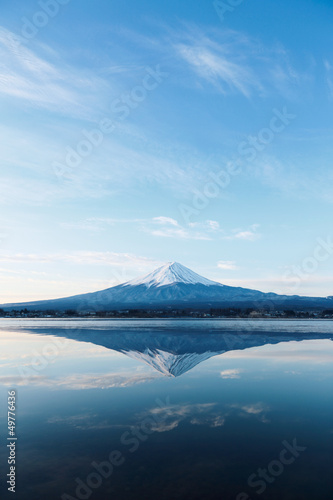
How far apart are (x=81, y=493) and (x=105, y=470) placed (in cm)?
95

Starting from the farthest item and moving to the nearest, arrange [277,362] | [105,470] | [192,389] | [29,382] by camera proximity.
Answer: [277,362] → [29,382] → [192,389] → [105,470]

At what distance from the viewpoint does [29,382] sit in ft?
53.1

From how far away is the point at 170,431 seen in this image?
1002cm

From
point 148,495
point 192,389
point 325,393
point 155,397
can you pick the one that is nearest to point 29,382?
point 155,397

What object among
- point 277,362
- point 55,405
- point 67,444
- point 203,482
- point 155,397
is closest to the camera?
point 203,482

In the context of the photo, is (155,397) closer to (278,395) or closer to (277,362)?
(278,395)

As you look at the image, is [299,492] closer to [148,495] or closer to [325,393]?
[148,495]

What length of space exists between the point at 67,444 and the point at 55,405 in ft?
12.4

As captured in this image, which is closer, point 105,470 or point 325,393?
point 105,470

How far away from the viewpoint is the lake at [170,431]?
23.1 ft

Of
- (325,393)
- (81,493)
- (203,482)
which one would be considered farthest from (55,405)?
(325,393)

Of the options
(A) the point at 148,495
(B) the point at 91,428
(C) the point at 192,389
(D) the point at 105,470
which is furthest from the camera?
(C) the point at 192,389

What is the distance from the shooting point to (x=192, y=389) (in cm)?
1475

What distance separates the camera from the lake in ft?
23.1
